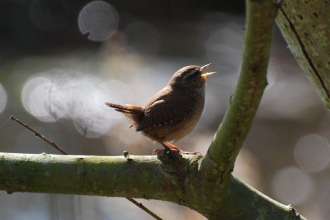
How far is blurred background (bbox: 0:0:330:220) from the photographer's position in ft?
18.2

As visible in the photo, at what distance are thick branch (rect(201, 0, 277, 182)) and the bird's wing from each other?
1216mm

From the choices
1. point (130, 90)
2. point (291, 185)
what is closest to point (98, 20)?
point (130, 90)

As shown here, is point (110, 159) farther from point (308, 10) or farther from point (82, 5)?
point (82, 5)

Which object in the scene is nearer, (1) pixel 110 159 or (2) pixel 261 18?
(2) pixel 261 18

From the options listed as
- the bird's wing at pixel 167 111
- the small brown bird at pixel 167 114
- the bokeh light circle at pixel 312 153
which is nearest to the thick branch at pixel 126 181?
the small brown bird at pixel 167 114

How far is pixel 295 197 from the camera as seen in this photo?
5559mm

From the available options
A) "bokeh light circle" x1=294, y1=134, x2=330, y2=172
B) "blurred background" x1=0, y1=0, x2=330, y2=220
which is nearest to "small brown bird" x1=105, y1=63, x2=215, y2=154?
"blurred background" x1=0, y1=0, x2=330, y2=220

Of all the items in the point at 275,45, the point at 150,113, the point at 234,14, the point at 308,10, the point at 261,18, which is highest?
the point at 234,14

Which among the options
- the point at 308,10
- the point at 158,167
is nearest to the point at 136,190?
the point at 158,167

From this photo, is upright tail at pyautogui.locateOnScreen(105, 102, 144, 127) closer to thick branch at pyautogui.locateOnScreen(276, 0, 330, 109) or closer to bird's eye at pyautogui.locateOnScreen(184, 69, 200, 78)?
bird's eye at pyautogui.locateOnScreen(184, 69, 200, 78)

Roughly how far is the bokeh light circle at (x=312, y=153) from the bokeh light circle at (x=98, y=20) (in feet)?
12.7

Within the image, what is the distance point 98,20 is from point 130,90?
6.85ft

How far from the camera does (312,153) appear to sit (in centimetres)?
630

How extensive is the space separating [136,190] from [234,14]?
7.50 m
